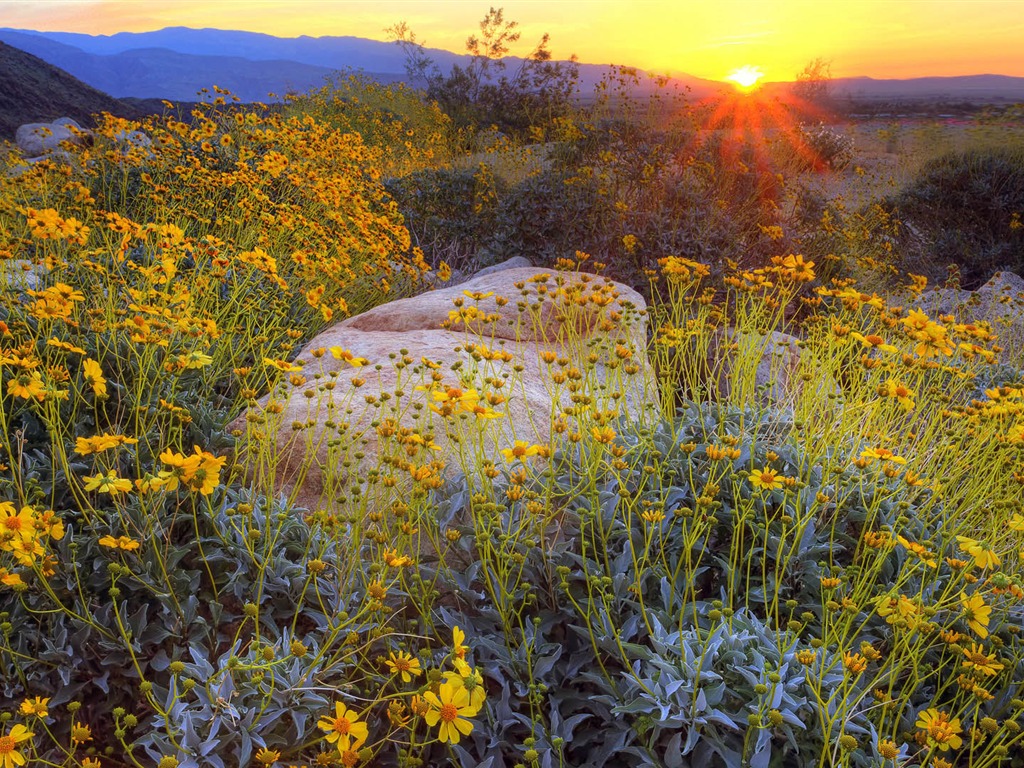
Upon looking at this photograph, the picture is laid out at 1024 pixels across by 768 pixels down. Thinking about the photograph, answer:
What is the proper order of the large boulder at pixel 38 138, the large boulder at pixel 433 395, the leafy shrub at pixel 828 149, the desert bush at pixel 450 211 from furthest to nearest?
1. the large boulder at pixel 38 138
2. the leafy shrub at pixel 828 149
3. the desert bush at pixel 450 211
4. the large boulder at pixel 433 395

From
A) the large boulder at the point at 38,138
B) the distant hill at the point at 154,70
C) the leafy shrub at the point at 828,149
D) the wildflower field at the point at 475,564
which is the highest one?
the distant hill at the point at 154,70

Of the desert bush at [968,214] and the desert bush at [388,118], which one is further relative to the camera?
the desert bush at [388,118]

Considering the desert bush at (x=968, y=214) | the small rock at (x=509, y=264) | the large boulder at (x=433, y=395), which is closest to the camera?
the large boulder at (x=433, y=395)

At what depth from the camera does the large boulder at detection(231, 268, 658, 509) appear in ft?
8.02

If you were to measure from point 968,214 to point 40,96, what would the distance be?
3098 centimetres

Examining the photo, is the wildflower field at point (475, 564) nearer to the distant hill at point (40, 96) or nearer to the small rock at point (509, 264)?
the small rock at point (509, 264)

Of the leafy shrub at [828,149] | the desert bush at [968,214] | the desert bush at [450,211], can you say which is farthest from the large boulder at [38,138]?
the desert bush at [968,214]

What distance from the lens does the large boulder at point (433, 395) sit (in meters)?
2.45

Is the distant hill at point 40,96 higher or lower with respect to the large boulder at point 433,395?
higher

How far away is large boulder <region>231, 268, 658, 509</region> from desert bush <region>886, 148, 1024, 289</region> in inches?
292

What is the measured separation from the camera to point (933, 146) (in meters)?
12.5

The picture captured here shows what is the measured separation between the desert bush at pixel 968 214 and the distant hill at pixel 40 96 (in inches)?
990

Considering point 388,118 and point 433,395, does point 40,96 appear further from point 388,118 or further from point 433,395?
point 433,395

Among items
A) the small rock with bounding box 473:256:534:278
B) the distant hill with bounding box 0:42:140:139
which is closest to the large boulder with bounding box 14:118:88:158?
the distant hill with bounding box 0:42:140:139
